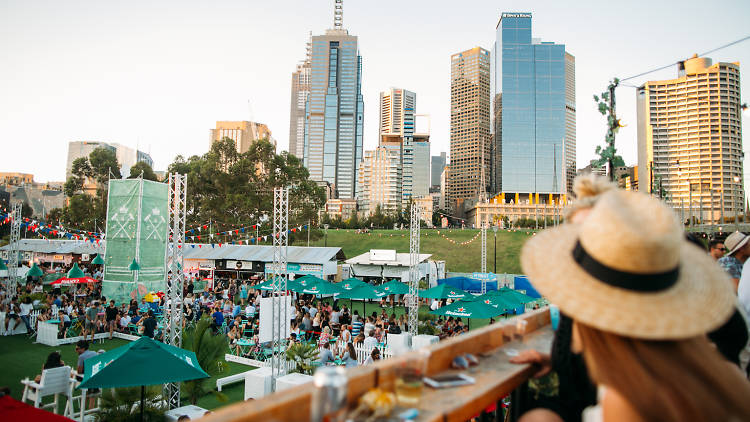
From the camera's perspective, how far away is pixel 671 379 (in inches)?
40.9

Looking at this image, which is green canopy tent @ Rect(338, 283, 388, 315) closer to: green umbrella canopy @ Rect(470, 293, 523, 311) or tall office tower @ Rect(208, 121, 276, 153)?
green umbrella canopy @ Rect(470, 293, 523, 311)

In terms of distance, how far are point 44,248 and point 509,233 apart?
6657 cm

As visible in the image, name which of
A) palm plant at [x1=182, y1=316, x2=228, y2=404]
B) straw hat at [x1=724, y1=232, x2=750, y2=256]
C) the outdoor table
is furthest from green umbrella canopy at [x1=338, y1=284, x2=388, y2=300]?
straw hat at [x1=724, y1=232, x2=750, y2=256]

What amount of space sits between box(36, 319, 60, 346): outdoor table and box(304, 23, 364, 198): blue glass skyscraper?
6008 inches

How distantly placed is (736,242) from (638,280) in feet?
13.2

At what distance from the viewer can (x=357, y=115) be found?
554 ft

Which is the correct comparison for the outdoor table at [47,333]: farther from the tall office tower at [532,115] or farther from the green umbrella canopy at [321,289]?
the tall office tower at [532,115]

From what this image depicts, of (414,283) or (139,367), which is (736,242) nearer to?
(139,367)

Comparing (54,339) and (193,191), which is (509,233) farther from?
(54,339)

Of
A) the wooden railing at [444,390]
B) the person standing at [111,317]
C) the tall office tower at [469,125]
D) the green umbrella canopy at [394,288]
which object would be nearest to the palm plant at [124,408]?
the wooden railing at [444,390]

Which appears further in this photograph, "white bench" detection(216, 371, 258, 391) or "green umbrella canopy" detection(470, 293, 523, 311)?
"green umbrella canopy" detection(470, 293, 523, 311)

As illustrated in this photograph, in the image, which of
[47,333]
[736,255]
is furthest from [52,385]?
[736,255]

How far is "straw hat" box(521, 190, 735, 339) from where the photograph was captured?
3.60ft

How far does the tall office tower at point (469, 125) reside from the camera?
15362 cm
